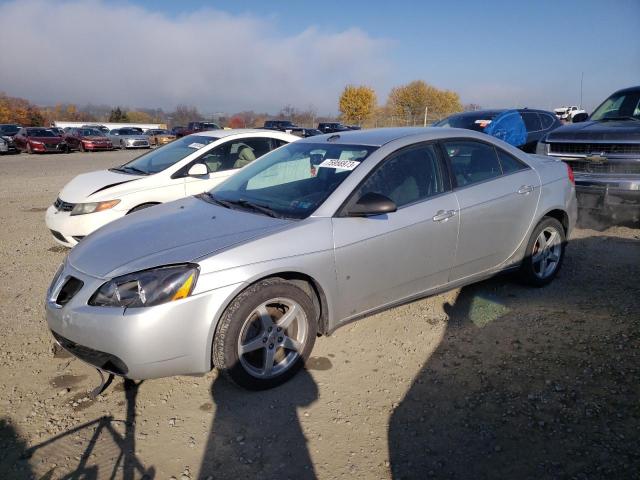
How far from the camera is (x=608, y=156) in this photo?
21.2ft

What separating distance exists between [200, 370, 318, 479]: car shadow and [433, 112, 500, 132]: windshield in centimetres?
849

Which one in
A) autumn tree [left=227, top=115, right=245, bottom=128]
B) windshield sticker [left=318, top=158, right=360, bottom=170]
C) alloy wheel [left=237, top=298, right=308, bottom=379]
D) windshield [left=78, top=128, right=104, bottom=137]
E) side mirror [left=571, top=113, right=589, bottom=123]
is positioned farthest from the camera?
autumn tree [left=227, top=115, right=245, bottom=128]

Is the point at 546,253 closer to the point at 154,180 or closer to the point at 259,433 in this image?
the point at 259,433

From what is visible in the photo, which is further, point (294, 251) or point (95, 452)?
point (294, 251)

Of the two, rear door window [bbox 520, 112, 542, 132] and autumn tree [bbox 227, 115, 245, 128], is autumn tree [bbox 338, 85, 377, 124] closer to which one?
autumn tree [bbox 227, 115, 245, 128]

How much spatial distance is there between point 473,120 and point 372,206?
821 cm

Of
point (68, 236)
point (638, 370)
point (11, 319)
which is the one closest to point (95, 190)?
point (68, 236)

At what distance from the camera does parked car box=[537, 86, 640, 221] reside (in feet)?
20.2

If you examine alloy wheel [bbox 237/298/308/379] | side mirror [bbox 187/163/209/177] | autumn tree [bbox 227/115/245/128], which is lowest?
alloy wheel [bbox 237/298/308/379]

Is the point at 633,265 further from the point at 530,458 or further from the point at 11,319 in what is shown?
the point at 11,319

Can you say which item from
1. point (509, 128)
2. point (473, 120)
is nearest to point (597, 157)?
point (509, 128)

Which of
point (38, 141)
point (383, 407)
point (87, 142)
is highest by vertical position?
point (38, 141)

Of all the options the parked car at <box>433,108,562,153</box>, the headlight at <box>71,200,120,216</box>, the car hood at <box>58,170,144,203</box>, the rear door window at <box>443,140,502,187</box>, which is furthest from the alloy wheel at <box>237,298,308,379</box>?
the parked car at <box>433,108,562,153</box>

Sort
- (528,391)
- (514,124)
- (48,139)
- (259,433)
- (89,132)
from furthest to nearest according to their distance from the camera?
(89,132) → (48,139) → (514,124) → (528,391) → (259,433)
